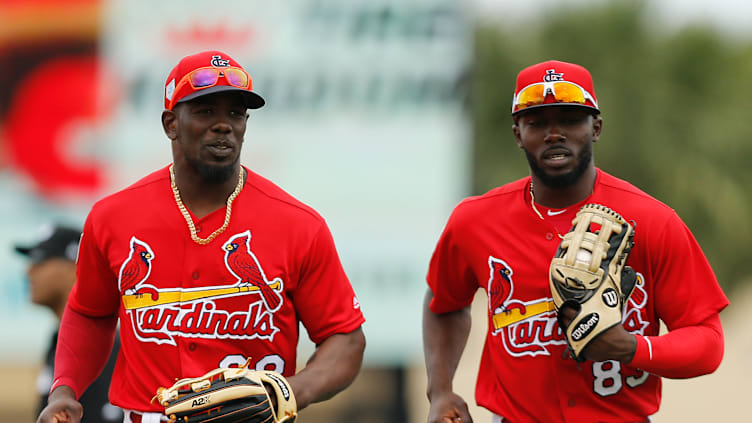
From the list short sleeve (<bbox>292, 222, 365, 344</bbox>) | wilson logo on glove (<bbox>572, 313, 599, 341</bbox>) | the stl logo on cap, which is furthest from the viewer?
the stl logo on cap

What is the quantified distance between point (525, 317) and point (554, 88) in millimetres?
917

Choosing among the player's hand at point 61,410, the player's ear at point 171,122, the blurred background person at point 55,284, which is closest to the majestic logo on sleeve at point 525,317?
the player's ear at point 171,122

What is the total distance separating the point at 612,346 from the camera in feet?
12.6

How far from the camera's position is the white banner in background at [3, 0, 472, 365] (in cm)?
1120

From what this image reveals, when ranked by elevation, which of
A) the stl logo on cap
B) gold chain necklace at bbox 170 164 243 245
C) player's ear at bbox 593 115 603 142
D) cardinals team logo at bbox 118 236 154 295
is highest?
the stl logo on cap

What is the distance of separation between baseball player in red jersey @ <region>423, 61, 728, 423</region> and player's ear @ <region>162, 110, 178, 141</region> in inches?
50.9

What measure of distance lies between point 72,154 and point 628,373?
8.53 metres

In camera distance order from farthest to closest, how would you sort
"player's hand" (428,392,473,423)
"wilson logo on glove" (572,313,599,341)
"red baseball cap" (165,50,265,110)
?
"player's hand" (428,392,473,423), "red baseball cap" (165,50,265,110), "wilson logo on glove" (572,313,599,341)

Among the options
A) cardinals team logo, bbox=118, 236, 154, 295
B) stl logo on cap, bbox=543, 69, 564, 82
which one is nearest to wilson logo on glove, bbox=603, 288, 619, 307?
stl logo on cap, bbox=543, 69, 564, 82

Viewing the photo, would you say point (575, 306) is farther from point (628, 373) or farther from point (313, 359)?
point (313, 359)

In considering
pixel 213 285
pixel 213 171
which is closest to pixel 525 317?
pixel 213 285

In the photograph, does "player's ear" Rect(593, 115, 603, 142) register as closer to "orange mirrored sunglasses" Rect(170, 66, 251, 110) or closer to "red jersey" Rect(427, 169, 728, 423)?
"red jersey" Rect(427, 169, 728, 423)

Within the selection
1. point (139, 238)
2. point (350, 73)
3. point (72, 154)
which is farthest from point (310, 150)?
point (139, 238)

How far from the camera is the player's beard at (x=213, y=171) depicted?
4.01m
